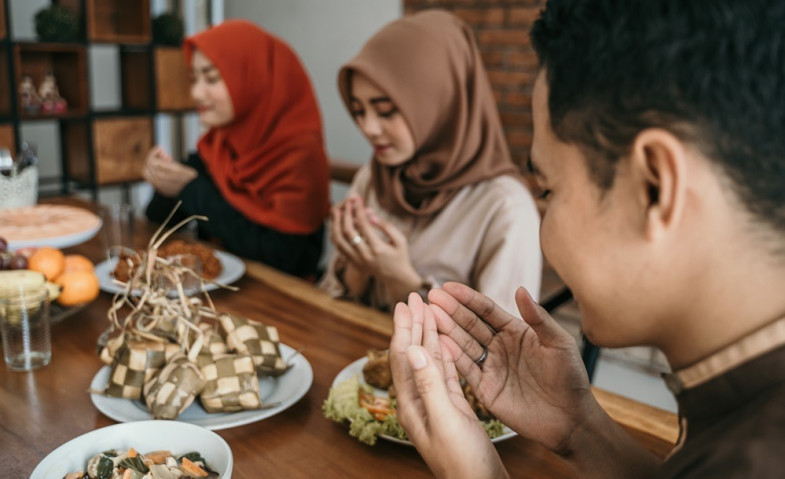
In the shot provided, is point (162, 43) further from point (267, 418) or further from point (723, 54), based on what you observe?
point (723, 54)

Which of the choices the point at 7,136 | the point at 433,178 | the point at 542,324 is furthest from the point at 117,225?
the point at 7,136

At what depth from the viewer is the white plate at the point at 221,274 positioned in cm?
154

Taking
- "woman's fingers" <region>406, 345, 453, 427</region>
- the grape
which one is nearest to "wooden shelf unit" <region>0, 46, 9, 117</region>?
the grape

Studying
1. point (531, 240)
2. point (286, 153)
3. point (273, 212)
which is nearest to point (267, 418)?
point (531, 240)

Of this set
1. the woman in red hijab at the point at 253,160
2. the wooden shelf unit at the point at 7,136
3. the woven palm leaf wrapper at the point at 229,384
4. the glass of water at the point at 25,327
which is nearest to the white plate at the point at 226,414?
the woven palm leaf wrapper at the point at 229,384

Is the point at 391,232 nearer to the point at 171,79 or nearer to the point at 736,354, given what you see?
the point at 736,354

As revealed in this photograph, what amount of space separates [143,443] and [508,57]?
3123 mm

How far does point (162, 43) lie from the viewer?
3.88m

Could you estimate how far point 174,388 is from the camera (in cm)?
94

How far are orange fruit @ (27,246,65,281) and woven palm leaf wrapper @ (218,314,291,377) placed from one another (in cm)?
45

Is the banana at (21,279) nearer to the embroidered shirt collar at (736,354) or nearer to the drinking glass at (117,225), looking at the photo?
the drinking glass at (117,225)

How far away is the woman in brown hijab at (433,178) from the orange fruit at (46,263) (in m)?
0.66

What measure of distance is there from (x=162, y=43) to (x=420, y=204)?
2.60 meters

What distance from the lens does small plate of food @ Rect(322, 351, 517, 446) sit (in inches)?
36.9
